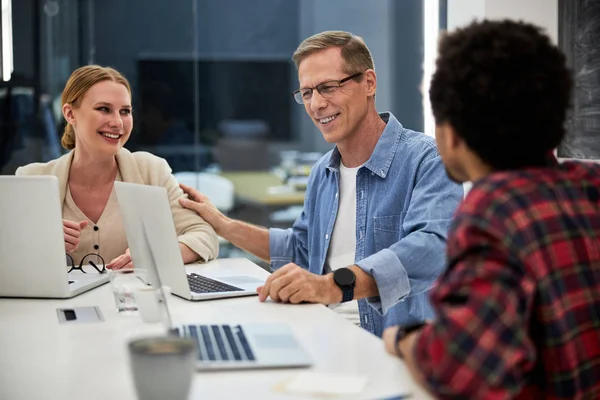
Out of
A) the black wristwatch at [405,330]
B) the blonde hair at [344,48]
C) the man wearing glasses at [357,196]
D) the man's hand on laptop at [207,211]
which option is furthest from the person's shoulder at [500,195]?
the man's hand on laptop at [207,211]

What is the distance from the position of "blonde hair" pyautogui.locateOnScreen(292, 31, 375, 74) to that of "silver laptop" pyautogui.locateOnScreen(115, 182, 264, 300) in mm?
800

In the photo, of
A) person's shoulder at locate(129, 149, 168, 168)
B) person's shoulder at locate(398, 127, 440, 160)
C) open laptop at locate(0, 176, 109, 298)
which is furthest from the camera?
person's shoulder at locate(129, 149, 168, 168)

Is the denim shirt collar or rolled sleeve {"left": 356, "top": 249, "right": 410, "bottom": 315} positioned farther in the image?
the denim shirt collar

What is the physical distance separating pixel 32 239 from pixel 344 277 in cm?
80

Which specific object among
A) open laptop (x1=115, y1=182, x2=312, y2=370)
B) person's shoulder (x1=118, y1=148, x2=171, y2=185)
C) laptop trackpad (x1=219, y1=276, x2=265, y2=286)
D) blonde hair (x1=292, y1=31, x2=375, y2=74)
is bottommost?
laptop trackpad (x1=219, y1=276, x2=265, y2=286)

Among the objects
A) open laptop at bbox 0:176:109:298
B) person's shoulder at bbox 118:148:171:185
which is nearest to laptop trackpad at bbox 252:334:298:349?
open laptop at bbox 0:176:109:298

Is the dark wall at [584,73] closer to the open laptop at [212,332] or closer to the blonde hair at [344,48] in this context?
the blonde hair at [344,48]

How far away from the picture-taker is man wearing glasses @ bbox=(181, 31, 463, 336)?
7.36 ft

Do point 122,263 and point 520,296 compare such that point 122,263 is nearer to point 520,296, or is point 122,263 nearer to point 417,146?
point 417,146

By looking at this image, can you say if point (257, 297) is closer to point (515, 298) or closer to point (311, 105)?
point (311, 105)

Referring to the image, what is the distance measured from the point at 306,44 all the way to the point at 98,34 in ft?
8.03

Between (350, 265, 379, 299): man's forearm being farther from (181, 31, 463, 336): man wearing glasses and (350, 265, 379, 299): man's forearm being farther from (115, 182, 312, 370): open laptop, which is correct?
(115, 182, 312, 370): open laptop

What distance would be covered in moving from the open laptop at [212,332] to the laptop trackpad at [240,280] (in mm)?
276

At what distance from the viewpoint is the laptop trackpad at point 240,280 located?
221 cm
